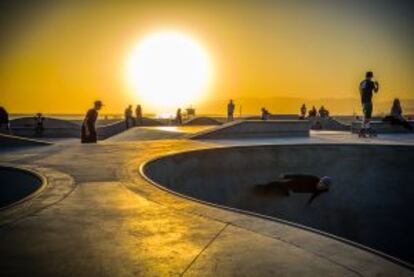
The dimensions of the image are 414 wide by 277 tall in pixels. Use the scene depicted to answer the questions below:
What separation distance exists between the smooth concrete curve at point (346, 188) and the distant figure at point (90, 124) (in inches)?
208

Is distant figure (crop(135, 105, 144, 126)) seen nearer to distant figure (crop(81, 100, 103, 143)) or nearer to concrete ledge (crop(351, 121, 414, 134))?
concrete ledge (crop(351, 121, 414, 134))

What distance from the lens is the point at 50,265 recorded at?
138 inches

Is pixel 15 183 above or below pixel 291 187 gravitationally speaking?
above

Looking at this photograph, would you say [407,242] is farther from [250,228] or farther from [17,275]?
[17,275]

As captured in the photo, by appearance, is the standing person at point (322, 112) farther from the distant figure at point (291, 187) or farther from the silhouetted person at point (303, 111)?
the distant figure at point (291, 187)

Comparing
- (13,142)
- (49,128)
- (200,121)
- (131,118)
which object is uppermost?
(13,142)

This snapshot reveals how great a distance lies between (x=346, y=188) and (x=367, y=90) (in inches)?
203

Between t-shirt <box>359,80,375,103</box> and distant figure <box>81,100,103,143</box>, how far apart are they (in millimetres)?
10260

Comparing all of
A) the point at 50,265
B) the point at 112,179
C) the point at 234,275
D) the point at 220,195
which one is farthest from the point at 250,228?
the point at 220,195

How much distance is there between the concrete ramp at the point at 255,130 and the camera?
18.5 meters

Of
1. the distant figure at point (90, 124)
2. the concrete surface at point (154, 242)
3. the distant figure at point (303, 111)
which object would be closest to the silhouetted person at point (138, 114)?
the distant figure at point (303, 111)

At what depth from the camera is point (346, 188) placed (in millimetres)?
13594

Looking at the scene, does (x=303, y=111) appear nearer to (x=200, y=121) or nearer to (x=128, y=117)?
(x=200, y=121)

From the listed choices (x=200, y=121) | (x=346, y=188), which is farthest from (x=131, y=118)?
(x=346, y=188)
